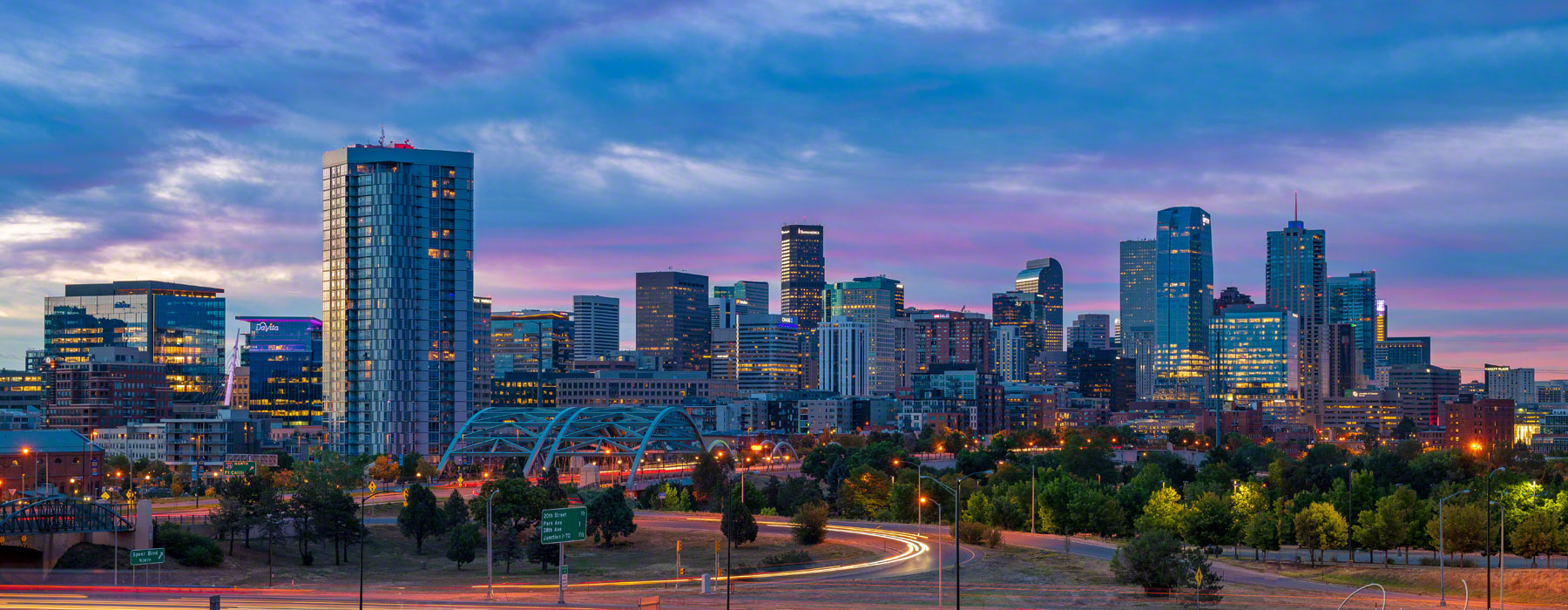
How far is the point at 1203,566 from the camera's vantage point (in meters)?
89.2

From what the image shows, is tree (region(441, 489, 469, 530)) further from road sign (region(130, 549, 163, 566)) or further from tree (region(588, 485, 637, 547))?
road sign (region(130, 549, 163, 566))

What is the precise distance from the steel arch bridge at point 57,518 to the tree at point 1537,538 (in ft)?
330

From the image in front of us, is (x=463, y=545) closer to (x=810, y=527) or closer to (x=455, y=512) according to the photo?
(x=455, y=512)

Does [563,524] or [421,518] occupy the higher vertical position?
[563,524]

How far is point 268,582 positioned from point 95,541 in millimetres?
13615

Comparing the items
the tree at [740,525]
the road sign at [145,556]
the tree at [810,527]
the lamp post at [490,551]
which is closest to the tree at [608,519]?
the lamp post at [490,551]

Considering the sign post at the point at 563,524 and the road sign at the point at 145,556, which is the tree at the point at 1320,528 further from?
the road sign at the point at 145,556

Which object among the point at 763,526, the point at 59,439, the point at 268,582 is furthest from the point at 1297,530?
the point at 59,439

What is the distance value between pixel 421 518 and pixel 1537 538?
3518 inches

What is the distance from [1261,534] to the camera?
11319cm

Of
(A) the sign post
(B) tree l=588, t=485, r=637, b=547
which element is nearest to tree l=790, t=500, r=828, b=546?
(B) tree l=588, t=485, r=637, b=547

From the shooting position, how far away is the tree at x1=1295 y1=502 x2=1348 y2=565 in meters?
114

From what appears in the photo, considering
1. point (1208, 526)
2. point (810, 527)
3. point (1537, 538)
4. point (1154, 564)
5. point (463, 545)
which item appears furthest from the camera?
point (1208, 526)

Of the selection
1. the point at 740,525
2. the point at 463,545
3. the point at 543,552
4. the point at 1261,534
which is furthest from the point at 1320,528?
the point at 463,545
